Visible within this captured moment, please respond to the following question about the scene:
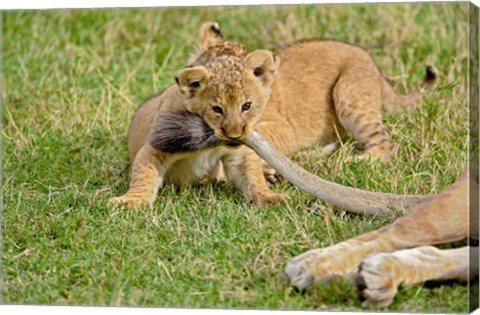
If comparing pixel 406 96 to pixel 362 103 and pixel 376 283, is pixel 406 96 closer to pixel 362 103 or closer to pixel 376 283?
pixel 362 103

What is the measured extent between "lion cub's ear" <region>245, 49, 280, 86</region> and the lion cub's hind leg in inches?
31.6

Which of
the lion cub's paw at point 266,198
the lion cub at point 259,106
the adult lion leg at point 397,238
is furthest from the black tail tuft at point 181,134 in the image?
the adult lion leg at point 397,238

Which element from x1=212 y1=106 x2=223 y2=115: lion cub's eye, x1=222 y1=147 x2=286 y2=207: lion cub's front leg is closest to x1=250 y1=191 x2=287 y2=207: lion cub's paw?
x1=222 y1=147 x2=286 y2=207: lion cub's front leg

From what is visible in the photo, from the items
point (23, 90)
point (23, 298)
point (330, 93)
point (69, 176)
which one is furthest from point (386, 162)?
point (23, 90)

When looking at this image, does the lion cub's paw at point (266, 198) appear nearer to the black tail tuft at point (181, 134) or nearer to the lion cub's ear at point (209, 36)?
the black tail tuft at point (181, 134)

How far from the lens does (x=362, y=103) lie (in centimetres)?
578

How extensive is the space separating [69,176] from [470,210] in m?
2.07

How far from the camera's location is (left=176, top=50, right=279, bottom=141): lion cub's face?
466 cm

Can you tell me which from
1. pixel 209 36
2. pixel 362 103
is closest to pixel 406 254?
pixel 209 36

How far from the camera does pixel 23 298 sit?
4.03 m

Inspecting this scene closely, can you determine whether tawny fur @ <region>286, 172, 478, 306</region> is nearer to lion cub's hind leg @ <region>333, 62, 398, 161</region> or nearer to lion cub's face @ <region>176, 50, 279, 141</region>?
lion cub's face @ <region>176, 50, 279, 141</region>

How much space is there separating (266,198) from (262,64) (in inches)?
21.2

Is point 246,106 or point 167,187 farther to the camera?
point 167,187

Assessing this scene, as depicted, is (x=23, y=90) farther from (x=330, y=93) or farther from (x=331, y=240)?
(x=331, y=240)
